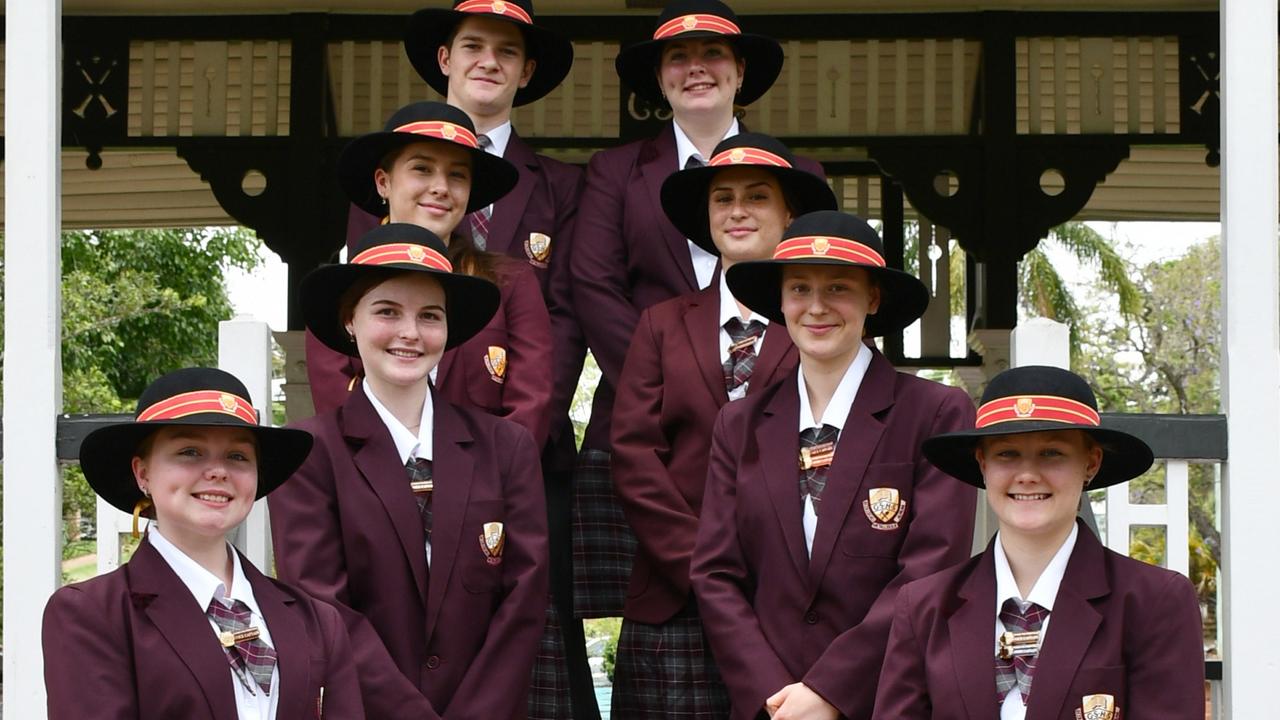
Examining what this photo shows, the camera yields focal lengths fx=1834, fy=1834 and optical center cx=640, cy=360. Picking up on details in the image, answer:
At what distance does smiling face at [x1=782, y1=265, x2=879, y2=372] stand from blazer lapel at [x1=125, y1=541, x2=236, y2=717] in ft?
5.49

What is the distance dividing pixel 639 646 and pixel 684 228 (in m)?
1.24

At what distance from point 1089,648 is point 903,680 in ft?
1.46

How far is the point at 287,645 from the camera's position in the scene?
420cm

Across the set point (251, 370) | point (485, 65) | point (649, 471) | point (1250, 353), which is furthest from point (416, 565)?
point (1250, 353)

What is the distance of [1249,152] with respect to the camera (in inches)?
207

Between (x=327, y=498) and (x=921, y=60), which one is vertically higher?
(x=921, y=60)

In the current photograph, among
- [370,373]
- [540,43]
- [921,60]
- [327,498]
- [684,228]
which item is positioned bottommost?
[327,498]

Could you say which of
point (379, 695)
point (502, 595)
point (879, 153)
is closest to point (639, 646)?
point (502, 595)

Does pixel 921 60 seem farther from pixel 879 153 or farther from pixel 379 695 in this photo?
pixel 379 695

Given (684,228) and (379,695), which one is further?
(684,228)

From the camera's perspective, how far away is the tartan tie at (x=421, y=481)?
15.6ft

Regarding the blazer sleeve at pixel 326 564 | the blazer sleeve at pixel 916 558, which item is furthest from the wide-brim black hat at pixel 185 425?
the blazer sleeve at pixel 916 558

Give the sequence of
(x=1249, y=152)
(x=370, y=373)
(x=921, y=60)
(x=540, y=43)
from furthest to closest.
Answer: (x=921, y=60) → (x=540, y=43) → (x=1249, y=152) → (x=370, y=373)

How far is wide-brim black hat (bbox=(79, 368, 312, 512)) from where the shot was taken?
420 centimetres
